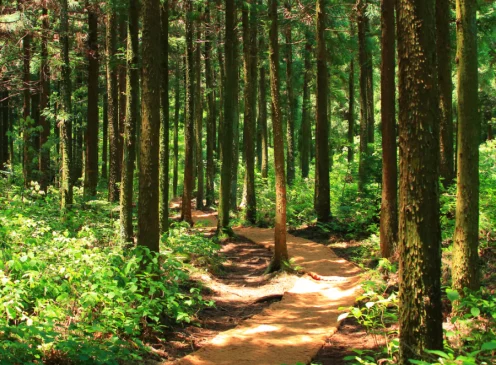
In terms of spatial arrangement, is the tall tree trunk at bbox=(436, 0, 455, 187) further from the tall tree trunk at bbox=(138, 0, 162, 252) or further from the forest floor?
the tall tree trunk at bbox=(138, 0, 162, 252)

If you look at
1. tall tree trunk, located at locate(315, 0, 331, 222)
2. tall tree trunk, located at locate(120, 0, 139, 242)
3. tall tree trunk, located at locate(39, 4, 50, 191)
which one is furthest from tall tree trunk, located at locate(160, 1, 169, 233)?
tall tree trunk, located at locate(39, 4, 50, 191)

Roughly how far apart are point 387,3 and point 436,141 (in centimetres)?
754

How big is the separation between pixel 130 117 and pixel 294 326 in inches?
213

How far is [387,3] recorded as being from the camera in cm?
1083

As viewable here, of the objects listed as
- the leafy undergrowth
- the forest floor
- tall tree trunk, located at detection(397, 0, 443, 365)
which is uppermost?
tall tree trunk, located at detection(397, 0, 443, 365)

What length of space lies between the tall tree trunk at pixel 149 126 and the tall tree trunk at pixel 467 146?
4.81 m

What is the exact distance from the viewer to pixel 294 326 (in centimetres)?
789

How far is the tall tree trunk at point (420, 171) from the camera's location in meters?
4.46

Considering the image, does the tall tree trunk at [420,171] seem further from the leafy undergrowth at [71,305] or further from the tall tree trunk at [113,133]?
the tall tree trunk at [113,133]

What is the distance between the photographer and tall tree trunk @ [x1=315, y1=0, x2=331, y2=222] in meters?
15.9

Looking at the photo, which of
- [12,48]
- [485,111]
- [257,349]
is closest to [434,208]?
[257,349]

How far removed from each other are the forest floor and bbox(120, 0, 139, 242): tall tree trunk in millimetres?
2348

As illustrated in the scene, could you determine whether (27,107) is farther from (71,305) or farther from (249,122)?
(71,305)

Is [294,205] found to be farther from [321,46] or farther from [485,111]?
[485,111]
